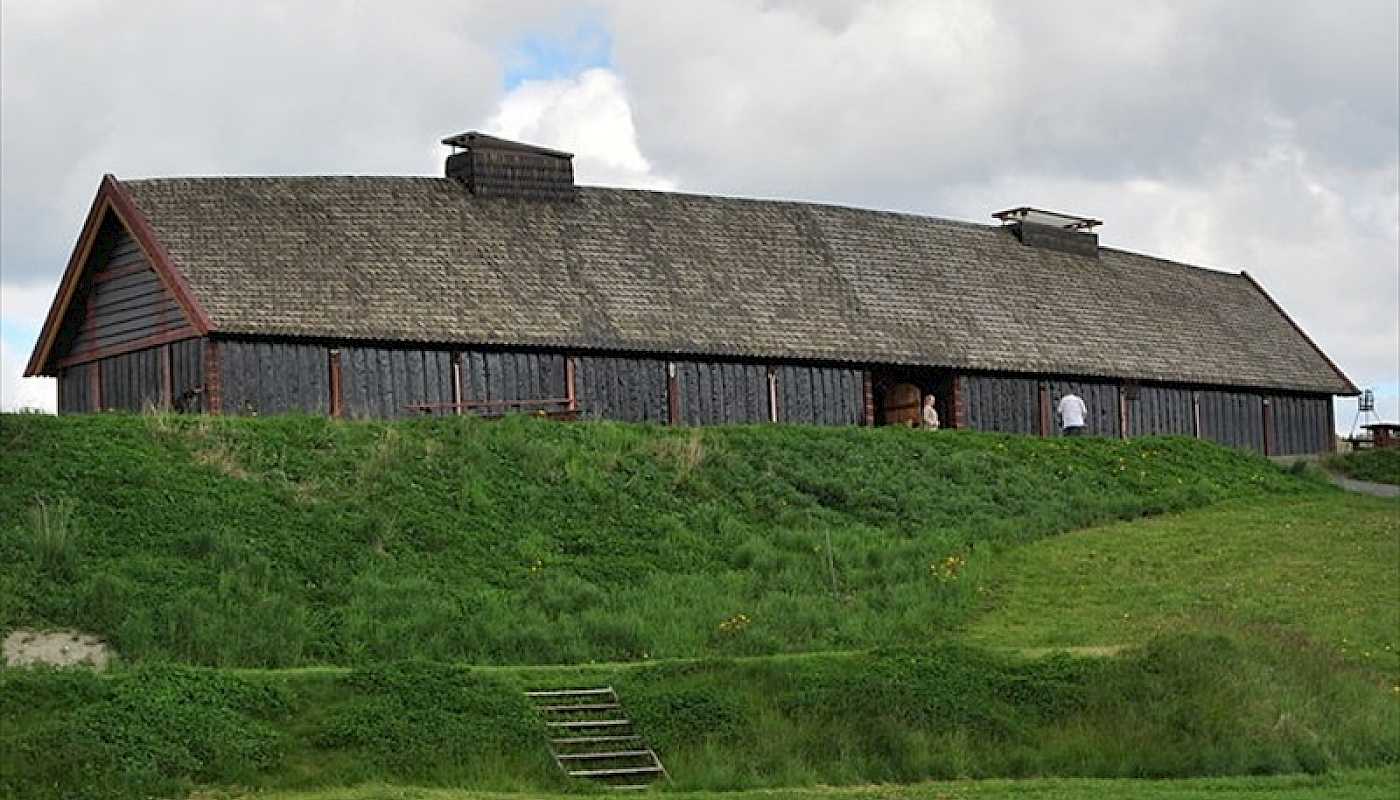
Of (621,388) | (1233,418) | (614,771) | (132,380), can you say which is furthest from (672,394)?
(614,771)

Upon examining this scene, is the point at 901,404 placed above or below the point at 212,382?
below

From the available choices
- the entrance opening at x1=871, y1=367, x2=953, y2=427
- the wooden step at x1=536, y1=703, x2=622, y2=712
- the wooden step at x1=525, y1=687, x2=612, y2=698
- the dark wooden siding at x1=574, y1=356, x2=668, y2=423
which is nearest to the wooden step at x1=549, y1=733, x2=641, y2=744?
the wooden step at x1=536, y1=703, x2=622, y2=712

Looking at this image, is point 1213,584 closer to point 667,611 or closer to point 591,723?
point 667,611

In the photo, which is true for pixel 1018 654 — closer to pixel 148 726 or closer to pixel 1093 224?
Answer: pixel 148 726

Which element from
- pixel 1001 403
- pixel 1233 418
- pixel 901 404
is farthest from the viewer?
pixel 1233 418

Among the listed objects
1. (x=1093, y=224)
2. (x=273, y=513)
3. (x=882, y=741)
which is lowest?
(x=882, y=741)

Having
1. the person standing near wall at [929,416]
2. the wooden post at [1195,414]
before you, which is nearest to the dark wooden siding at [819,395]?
the person standing near wall at [929,416]

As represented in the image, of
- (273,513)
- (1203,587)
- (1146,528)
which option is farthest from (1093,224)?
(273,513)

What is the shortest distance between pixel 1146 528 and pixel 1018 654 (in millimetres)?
13325

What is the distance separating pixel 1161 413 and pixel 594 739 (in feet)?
115

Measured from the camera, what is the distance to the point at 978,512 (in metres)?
40.9

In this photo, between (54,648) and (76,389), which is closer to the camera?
(54,648)

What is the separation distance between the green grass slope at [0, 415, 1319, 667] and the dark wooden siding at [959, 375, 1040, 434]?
29.8ft

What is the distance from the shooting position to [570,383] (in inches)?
1768
